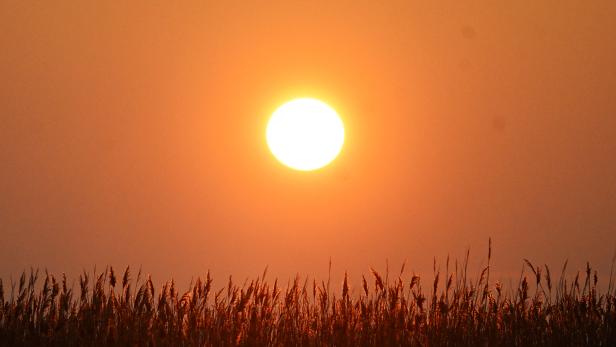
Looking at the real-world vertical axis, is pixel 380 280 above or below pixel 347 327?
above

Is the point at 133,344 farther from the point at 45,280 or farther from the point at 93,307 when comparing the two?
the point at 45,280

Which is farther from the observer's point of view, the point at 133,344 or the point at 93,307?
the point at 93,307

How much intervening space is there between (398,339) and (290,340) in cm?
109

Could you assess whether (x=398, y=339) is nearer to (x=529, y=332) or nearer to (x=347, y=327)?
(x=347, y=327)

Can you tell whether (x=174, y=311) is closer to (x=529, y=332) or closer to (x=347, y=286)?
(x=347, y=286)

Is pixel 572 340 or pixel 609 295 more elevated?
pixel 609 295

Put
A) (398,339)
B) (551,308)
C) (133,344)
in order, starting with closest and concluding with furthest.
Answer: (133,344) < (398,339) < (551,308)

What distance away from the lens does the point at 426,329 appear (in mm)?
8906

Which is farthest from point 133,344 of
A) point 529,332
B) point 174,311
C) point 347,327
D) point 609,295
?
point 609,295

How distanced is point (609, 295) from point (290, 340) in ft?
12.0

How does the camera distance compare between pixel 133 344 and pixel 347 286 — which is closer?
pixel 133 344

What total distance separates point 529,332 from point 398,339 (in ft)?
4.95

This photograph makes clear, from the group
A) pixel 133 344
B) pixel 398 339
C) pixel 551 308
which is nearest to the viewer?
pixel 133 344

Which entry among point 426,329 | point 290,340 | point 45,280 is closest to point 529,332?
point 426,329
